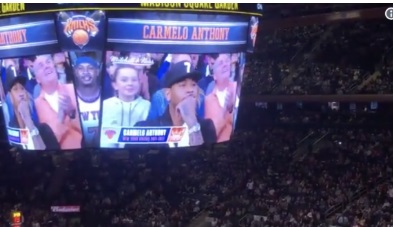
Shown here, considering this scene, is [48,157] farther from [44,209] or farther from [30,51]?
[30,51]

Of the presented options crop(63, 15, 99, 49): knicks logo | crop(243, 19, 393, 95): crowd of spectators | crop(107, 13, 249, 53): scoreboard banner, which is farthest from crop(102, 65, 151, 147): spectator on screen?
crop(243, 19, 393, 95): crowd of spectators

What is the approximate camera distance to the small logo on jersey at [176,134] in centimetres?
1825

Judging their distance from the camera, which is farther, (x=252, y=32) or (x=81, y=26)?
(x=252, y=32)

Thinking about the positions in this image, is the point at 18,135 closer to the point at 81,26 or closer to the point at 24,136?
the point at 24,136

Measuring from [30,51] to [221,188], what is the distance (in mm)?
9005

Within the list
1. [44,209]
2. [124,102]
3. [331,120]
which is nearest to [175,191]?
[44,209]

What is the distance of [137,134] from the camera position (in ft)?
59.2

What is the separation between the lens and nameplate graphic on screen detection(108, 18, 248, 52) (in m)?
17.3

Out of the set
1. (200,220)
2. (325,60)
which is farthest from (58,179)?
(325,60)

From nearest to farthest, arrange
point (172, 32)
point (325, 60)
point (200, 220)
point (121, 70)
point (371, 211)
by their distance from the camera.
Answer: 1. point (172, 32)
2. point (121, 70)
3. point (371, 211)
4. point (200, 220)
5. point (325, 60)

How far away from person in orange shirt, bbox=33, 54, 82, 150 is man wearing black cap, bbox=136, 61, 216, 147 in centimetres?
147

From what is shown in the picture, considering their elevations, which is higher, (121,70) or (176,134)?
(121,70)

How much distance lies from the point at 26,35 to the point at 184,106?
3720 millimetres

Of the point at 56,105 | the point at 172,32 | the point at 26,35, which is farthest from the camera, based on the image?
the point at 56,105
